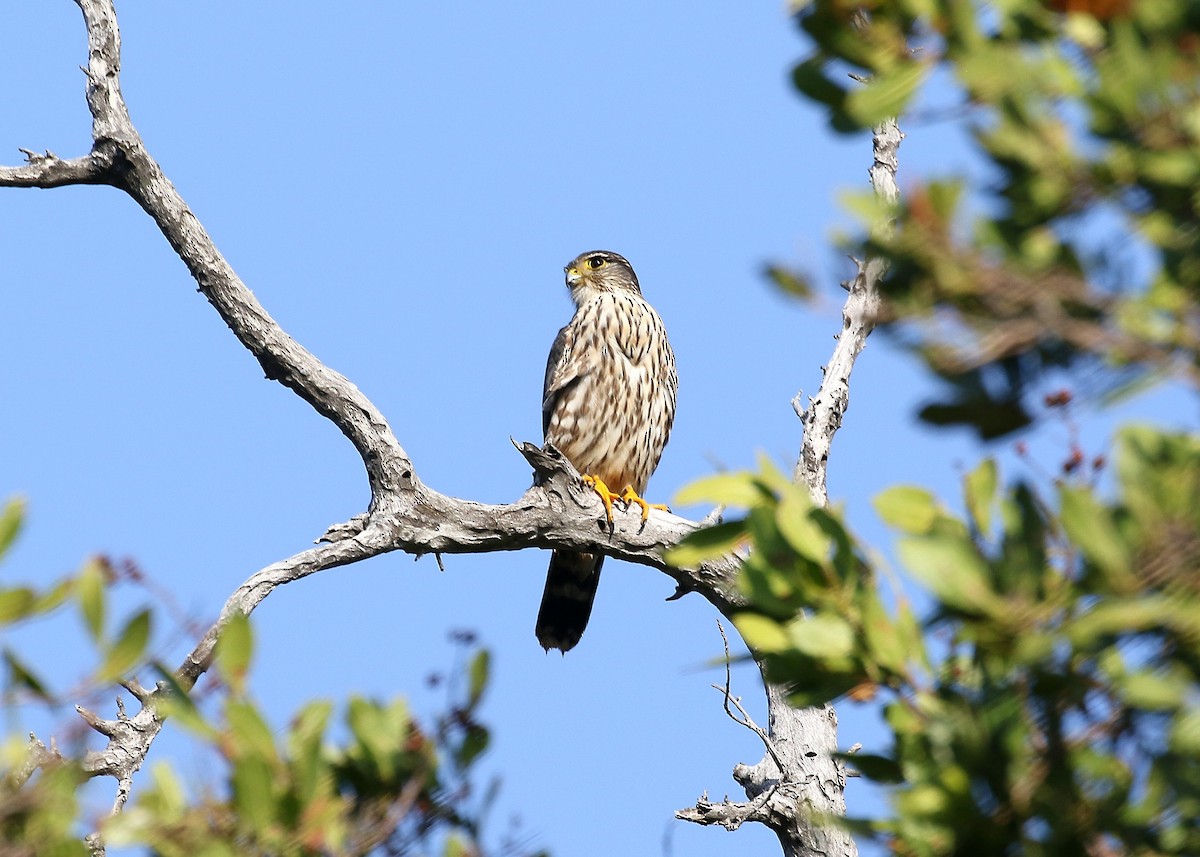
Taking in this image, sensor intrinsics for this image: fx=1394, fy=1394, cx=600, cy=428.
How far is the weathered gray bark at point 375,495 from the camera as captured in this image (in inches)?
156

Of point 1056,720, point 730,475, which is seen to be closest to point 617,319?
point 730,475

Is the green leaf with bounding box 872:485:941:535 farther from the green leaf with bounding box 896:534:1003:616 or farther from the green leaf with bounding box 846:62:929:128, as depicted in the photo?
the green leaf with bounding box 846:62:929:128

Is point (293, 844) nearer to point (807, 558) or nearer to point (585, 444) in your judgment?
point (807, 558)

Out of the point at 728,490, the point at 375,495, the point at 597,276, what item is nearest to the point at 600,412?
the point at 597,276

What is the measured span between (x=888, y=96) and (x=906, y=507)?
42 cm

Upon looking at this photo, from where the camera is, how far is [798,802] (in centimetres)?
409

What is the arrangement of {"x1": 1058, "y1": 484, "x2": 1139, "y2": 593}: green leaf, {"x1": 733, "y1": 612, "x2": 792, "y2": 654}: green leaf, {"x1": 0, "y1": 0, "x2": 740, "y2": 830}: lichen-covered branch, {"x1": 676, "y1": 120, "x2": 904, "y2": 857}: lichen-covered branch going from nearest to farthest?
1. {"x1": 1058, "y1": 484, "x2": 1139, "y2": 593}: green leaf
2. {"x1": 733, "y1": 612, "x2": 792, "y2": 654}: green leaf
3. {"x1": 0, "y1": 0, "x2": 740, "y2": 830}: lichen-covered branch
4. {"x1": 676, "y1": 120, "x2": 904, "y2": 857}: lichen-covered branch

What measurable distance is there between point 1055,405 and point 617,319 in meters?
4.72

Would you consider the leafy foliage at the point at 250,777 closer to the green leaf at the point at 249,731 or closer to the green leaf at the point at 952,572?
the green leaf at the point at 249,731

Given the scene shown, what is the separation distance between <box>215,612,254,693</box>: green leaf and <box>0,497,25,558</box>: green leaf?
0.26 metres

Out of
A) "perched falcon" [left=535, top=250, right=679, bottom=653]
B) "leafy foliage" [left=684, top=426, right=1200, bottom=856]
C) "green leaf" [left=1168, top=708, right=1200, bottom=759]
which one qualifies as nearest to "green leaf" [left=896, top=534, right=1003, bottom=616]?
"leafy foliage" [left=684, top=426, right=1200, bottom=856]

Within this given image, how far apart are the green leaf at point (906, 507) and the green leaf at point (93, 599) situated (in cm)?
81

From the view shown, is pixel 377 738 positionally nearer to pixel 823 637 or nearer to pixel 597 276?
pixel 823 637

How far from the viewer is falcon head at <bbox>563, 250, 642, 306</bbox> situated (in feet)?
21.0
